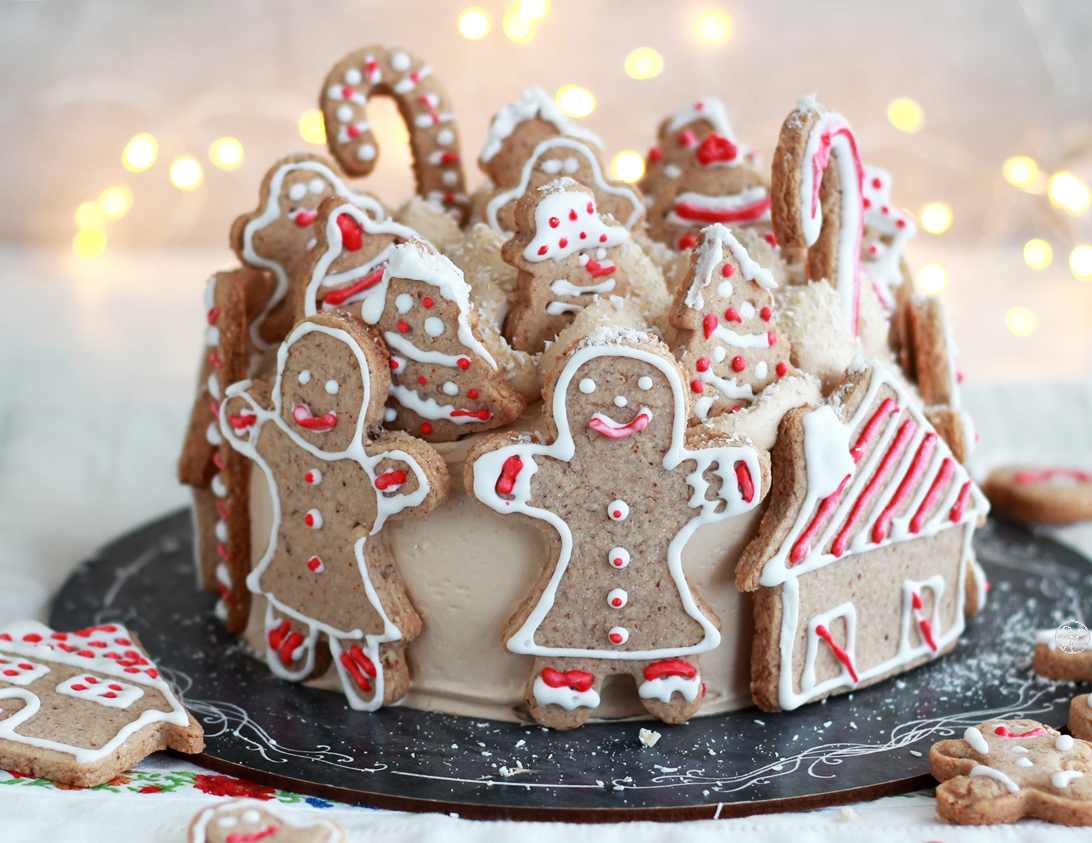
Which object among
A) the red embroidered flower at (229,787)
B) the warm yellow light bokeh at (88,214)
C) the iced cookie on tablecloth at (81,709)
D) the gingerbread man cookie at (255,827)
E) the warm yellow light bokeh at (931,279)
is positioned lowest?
the red embroidered flower at (229,787)

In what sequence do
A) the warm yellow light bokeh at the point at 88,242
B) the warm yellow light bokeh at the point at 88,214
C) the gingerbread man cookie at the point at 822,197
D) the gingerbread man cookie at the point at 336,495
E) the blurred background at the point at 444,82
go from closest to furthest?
1. the gingerbread man cookie at the point at 336,495
2. the gingerbread man cookie at the point at 822,197
3. the blurred background at the point at 444,82
4. the warm yellow light bokeh at the point at 88,214
5. the warm yellow light bokeh at the point at 88,242

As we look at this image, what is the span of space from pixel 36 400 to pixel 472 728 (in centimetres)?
232

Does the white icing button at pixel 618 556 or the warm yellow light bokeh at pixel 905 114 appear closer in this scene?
the white icing button at pixel 618 556

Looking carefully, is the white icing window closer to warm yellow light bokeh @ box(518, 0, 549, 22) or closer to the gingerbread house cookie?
the gingerbread house cookie

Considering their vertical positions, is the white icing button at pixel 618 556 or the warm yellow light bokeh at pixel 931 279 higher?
the warm yellow light bokeh at pixel 931 279

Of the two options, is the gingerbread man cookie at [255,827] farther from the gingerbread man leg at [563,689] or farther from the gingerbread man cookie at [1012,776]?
the gingerbread man cookie at [1012,776]

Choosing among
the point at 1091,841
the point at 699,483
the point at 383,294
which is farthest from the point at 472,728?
the point at 1091,841

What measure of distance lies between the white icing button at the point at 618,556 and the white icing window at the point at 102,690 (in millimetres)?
789

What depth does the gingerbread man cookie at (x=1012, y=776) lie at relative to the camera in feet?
5.83

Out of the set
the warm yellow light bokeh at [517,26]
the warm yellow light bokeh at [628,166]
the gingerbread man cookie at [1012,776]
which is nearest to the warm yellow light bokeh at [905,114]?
the warm yellow light bokeh at [517,26]

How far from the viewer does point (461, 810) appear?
1.80m

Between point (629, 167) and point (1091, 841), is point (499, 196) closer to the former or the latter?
point (629, 167)

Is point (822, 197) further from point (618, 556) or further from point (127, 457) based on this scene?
point (127, 457)

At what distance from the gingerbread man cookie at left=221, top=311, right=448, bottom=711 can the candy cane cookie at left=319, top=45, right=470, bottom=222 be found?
2.01 ft
